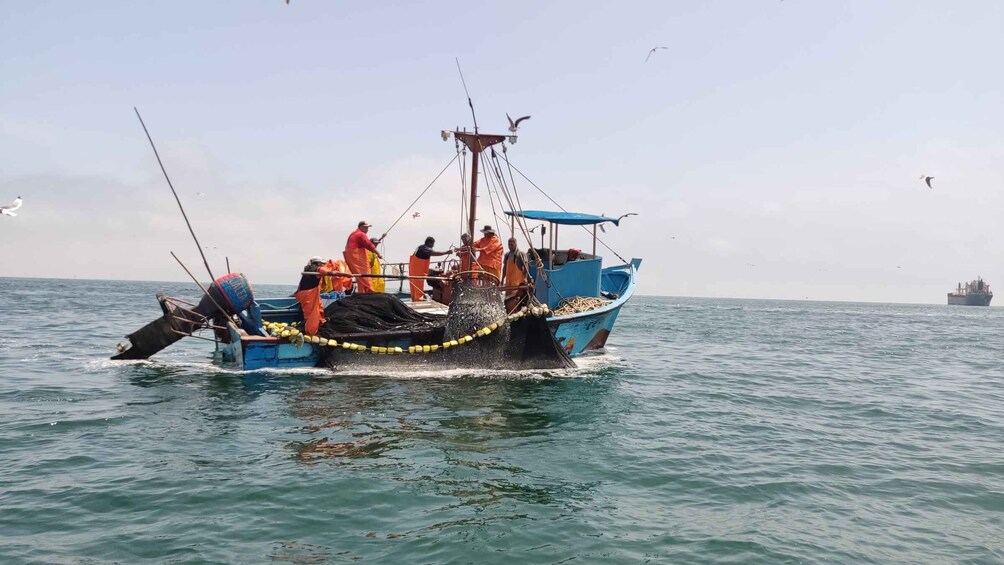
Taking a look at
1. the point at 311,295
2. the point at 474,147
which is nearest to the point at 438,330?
the point at 311,295

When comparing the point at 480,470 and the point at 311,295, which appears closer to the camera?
the point at 480,470

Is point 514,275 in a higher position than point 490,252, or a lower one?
lower

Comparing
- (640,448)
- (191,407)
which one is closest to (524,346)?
(640,448)

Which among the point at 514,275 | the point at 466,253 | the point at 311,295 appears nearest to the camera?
the point at 311,295

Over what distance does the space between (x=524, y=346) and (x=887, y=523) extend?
8.71 metres

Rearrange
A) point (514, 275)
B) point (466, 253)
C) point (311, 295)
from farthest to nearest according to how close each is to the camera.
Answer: point (514, 275), point (466, 253), point (311, 295)

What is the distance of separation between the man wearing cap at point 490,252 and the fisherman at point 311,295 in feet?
11.5

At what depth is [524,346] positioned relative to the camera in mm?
14703

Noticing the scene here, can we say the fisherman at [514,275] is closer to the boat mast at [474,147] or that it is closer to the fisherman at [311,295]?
the boat mast at [474,147]

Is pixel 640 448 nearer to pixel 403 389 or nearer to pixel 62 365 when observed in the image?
pixel 403 389

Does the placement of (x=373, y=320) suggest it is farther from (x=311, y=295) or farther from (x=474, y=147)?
(x=474, y=147)

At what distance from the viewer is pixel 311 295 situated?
13.7m

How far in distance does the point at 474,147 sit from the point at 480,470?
10.1 meters

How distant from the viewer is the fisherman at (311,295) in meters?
13.7
